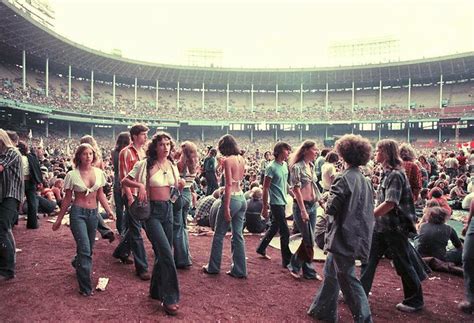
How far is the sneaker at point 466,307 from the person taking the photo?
13.6ft

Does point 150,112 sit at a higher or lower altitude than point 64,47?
lower

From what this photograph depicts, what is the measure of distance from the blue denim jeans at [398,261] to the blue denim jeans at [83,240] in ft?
10.8

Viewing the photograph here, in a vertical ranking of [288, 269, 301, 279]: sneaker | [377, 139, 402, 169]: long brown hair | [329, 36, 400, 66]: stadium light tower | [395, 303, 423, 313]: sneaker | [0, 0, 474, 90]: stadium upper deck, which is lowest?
[395, 303, 423, 313]: sneaker

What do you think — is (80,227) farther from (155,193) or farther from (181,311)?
(181,311)

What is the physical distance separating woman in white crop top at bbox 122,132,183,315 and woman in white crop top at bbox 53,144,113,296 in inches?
33.1

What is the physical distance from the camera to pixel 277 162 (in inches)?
216

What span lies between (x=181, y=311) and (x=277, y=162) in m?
2.54

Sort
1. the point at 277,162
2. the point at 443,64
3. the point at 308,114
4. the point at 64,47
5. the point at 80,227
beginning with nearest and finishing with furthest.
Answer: the point at 80,227 → the point at 277,162 → the point at 64,47 → the point at 443,64 → the point at 308,114

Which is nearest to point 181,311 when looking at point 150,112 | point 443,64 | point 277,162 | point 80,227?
point 80,227

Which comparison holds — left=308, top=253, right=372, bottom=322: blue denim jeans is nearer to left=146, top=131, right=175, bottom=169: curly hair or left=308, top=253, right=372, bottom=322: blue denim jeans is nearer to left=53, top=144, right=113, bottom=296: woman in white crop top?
left=146, top=131, right=175, bottom=169: curly hair

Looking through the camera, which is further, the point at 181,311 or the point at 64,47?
the point at 64,47

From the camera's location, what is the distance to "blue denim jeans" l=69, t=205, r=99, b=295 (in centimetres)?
436

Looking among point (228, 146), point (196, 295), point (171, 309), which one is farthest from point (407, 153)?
point (171, 309)

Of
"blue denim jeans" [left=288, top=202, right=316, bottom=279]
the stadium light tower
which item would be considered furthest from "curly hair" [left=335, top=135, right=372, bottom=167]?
the stadium light tower
